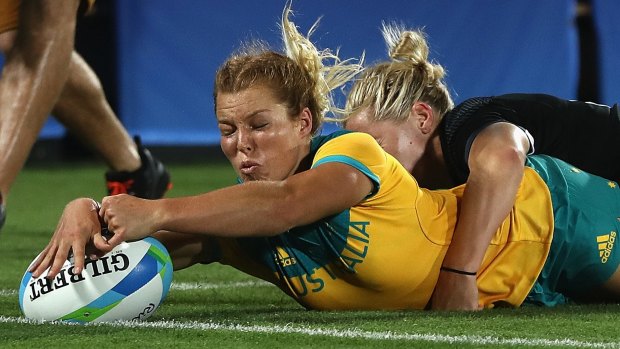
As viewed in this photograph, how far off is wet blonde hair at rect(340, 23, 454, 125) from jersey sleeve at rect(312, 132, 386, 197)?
0.58 meters

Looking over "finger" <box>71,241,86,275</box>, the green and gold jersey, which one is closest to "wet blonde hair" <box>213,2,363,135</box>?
the green and gold jersey

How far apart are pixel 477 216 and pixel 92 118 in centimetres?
261

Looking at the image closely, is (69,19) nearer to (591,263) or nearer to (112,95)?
(591,263)

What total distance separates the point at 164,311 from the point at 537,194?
114cm

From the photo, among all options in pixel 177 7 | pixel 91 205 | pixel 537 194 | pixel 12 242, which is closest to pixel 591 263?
pixel 537 194

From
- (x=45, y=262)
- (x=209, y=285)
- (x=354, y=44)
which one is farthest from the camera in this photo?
(x=354, y=44)

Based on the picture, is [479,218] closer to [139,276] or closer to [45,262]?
[139,276]

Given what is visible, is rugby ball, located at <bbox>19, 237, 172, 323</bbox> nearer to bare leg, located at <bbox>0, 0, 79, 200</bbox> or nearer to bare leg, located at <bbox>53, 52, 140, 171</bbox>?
bare leg, located at <bbox>0, 0, 79, 200</bbox>

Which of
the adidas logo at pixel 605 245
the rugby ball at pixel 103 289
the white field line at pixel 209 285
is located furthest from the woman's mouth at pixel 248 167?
the adidas logo at pixel 605 245

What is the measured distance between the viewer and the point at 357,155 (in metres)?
3.45

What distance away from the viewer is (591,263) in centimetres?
394

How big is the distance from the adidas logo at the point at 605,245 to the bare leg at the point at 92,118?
2.60m

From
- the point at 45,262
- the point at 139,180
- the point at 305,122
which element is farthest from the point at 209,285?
the point at 139,180

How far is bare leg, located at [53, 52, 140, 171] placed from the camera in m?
5.75
